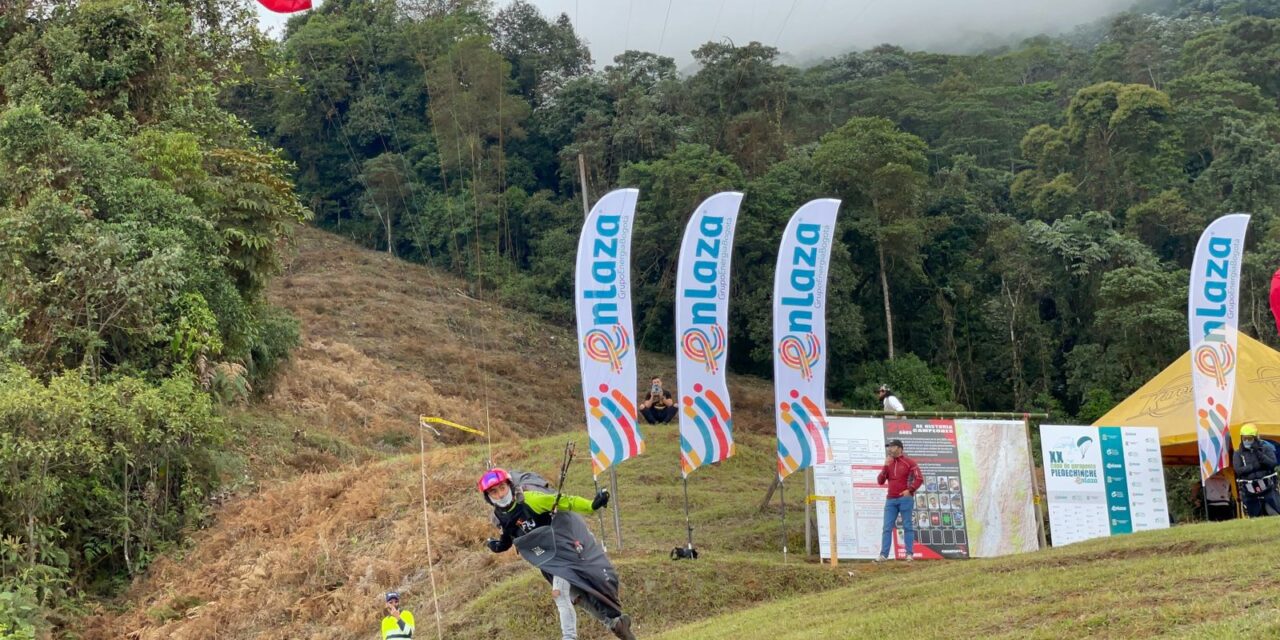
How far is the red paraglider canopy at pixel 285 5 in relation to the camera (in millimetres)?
22469

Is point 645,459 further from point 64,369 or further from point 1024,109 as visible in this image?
point 1024,109

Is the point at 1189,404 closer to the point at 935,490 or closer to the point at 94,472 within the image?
the point at 935,490

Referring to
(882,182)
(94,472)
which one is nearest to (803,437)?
(94,472)

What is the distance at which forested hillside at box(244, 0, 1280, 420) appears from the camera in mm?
46156

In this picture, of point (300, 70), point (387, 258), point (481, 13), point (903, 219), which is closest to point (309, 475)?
point (903, 219)

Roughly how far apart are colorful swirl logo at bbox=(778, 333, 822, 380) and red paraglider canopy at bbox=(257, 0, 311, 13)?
11.0 m

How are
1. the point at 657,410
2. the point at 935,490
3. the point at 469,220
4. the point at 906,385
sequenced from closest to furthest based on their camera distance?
the point at 935,490
the point at 657,410
the point at 906,385
the point at 469,220

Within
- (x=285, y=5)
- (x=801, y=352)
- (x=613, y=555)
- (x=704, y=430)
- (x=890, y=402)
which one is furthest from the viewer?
(x=285, y=5)

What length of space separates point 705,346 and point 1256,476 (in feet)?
25.5

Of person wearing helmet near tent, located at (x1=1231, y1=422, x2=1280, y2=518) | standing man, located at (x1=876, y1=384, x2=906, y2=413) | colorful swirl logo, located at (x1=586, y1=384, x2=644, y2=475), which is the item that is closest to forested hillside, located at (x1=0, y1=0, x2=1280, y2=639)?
colorful swirl logo, located at (x1=586, y1=384, x2=644, y2=475)

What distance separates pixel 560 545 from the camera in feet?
37.7

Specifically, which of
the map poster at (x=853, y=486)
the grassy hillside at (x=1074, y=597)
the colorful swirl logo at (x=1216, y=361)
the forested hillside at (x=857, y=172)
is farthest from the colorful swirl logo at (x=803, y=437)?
the forested hillside at (x=857, y=172)

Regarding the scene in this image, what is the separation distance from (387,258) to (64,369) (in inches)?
1604

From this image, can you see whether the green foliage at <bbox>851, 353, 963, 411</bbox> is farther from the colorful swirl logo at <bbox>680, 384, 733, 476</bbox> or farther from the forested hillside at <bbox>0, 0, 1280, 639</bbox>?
the colorful swirl logo at <bbox>680, 384, 733, 476</bbox>
